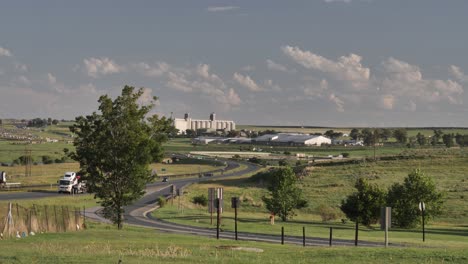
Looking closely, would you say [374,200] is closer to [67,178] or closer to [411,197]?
[411,197]

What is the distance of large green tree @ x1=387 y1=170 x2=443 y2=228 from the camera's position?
6719 cm

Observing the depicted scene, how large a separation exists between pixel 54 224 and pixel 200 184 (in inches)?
2991

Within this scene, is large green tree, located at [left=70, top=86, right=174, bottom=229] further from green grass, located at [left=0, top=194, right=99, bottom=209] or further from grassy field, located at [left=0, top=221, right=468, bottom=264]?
green grass, located at [left=0, top=194, right=99, bottom=209]

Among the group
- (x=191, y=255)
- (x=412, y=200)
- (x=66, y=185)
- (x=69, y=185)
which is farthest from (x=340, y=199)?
(x=191, y=255)

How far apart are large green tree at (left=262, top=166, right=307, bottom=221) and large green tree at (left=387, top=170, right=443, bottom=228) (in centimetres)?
1063

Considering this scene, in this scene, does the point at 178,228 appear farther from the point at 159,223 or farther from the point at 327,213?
the point at 327,213

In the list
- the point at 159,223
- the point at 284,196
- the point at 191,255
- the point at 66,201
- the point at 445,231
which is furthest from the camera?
the point at 66,201

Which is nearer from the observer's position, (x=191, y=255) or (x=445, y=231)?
(x=191, y=255)

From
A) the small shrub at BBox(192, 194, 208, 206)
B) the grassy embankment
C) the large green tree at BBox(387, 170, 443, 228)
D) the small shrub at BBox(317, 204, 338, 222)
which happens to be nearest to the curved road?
the grassy embankment

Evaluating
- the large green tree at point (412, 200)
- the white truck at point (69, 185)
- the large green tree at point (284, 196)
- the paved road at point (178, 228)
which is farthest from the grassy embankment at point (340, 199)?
the white truck at point (69, 185)

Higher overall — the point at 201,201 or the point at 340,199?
the point at 340,199

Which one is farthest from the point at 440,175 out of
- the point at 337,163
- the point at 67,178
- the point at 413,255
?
the point at 413,255

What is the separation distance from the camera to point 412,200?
225 feet

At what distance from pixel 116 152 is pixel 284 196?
32717 millimetres
